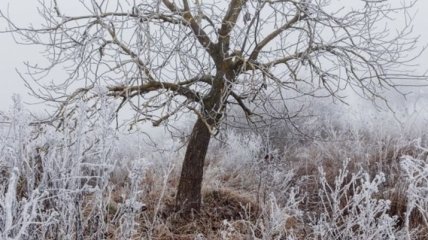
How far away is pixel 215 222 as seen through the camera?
6.79 metres

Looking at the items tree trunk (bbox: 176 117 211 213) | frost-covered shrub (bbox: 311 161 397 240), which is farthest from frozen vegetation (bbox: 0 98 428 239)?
tree trunk (bbox: 176 117 211 213)

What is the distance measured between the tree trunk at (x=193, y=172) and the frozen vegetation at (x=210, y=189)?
18 centimetres

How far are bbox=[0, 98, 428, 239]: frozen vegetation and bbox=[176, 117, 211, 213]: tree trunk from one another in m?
0.18

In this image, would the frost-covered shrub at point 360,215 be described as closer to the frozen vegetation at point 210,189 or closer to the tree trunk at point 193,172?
the frozen vegetation at point 210,189

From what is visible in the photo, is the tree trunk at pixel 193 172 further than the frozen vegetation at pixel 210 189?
Yes

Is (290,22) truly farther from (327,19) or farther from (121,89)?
(121,89)

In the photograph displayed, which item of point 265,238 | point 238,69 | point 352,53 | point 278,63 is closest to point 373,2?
point 352,53

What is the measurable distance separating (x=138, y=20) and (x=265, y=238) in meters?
2.40

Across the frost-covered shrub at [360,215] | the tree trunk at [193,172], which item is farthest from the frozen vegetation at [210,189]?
the tree trunk at [193,172]

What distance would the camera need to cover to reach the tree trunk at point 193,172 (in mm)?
6785

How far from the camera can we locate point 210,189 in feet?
25.6

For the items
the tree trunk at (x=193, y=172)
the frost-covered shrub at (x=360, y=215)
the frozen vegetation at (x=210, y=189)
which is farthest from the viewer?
the tree trunk at (x=193, y=172)

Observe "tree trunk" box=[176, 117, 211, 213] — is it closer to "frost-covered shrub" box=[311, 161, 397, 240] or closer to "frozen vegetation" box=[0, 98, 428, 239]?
"frozen vegetation" box=[0, 98, 428, 239]

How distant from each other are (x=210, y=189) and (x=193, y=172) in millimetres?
1022
